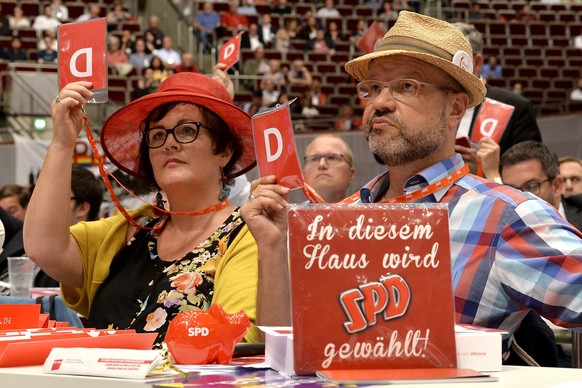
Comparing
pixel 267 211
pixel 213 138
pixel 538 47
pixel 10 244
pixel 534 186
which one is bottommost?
pixel 10 244

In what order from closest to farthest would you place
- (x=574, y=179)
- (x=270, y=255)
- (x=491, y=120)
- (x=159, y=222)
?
(x=270, y=255), (x=159, y=222), (x=491, y=120), (x=574, y=179)

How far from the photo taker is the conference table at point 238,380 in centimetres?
131

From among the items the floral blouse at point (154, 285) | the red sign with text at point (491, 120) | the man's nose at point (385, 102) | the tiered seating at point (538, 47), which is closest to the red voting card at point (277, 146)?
the man's nose at point (385, 102)

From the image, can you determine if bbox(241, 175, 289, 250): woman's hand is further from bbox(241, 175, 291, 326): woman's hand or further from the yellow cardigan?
the yellow cardigan

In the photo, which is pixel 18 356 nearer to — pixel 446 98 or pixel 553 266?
pixel 553 266

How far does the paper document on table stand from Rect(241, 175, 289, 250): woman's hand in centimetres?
64

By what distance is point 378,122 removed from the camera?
2195 mm

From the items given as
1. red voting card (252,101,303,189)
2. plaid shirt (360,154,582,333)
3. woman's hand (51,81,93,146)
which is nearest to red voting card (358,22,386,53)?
woman's hand (51,81,93,146)

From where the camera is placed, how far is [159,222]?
2672mm

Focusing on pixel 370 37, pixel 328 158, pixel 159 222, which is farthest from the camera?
pixel 370 37

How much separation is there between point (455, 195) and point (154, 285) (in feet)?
2.58

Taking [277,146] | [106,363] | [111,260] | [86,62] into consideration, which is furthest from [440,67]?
[106,363]

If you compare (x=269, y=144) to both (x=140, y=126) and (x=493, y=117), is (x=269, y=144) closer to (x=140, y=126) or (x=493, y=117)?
(x=140, y=126)

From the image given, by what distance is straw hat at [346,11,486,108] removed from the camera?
2170 mm
